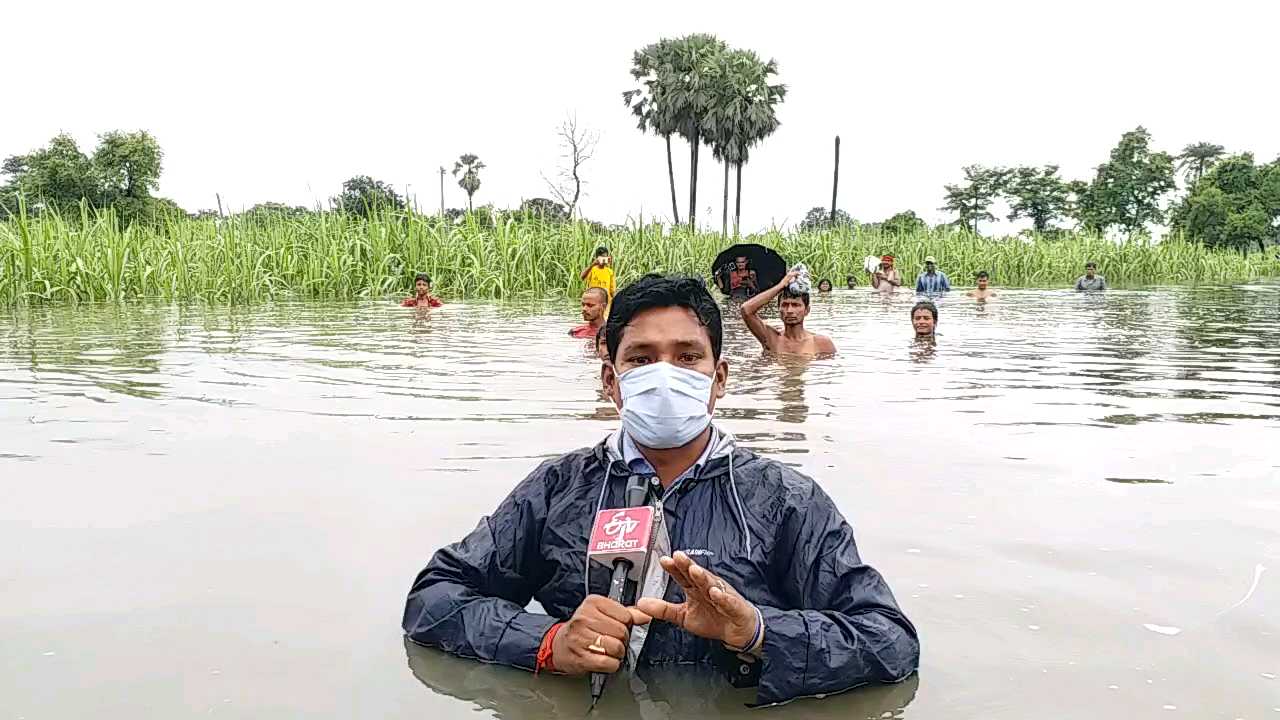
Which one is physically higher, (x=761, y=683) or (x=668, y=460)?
(x=668, y=460)

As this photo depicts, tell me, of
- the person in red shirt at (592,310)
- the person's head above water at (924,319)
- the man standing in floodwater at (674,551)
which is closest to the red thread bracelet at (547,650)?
the man standing in floodwater at (674,551)

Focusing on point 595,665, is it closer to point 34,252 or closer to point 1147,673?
point 1147,673

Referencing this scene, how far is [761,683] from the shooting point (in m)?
2.41

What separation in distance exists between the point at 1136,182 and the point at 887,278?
153 ft

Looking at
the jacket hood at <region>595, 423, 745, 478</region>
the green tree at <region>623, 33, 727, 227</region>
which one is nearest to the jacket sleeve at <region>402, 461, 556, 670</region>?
the jacket hood at <region>595, 423, 745, 478</region>

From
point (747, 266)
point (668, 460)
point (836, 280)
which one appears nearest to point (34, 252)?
point (747, 266)

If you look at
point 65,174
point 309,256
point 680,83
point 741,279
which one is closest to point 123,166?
point 65,174

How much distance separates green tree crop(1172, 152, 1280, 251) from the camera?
52000mm

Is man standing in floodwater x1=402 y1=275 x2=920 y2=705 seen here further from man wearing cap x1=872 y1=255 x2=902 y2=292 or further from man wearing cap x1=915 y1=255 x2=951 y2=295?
man wearing cap x1=872 y1=255 x2=902 y2=292

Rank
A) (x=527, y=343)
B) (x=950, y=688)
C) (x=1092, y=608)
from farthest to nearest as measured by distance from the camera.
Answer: (x=527, y=343) → (x=1092, y=608) → (x=950, y=688)

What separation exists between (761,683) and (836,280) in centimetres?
2209

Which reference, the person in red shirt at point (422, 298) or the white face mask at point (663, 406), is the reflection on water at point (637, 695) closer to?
the white face mask at point (663, 406)

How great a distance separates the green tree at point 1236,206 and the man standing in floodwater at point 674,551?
54.4m

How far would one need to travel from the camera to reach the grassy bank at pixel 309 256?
557 inches
